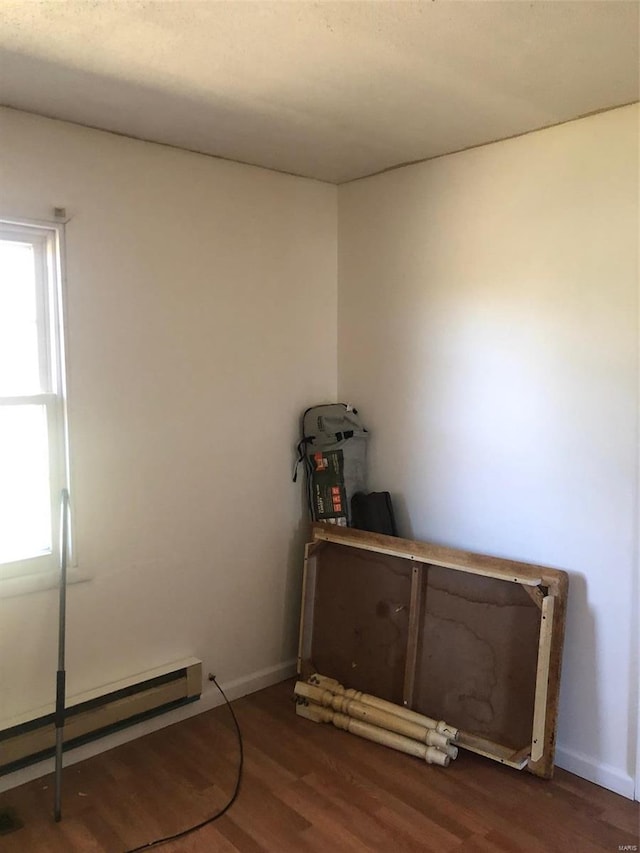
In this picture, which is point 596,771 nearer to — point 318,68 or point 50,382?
point 50,382

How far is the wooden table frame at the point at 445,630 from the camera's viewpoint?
8.46 feet

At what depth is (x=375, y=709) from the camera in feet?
9.48

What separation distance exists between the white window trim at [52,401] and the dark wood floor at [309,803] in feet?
2.54

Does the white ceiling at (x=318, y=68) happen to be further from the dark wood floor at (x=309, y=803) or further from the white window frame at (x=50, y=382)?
the dark wood floor at (x=309, y=803)

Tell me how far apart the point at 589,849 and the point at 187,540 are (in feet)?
6.18

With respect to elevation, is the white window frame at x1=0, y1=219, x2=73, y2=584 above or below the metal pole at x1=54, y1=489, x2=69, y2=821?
above

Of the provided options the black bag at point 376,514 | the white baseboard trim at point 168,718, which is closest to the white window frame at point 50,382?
the white baseboard trim at point 168,718

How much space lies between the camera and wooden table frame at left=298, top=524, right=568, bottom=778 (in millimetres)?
2580

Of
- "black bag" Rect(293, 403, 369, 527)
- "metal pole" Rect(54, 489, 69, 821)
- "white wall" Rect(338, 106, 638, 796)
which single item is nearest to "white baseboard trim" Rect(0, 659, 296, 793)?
"metal pole" Rect(54, 489, 69, 821)

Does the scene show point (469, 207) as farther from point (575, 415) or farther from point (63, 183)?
point (63, 183)

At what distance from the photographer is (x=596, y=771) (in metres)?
2.59

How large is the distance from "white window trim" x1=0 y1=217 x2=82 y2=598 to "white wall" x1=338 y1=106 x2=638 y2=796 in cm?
146

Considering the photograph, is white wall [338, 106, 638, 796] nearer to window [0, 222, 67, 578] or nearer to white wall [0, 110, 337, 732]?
white wall [0, 110, 337, 732]

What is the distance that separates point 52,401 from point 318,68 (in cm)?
152
